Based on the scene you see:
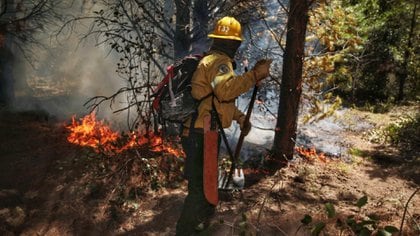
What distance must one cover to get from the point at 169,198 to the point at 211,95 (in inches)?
92.3

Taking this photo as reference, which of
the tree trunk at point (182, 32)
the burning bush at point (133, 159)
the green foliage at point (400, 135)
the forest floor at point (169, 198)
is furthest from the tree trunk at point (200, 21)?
the green foliage at point (400, 135)

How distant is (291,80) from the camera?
6113 mm

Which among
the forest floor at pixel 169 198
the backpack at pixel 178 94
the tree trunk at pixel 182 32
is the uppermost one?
the tree trunk at pixel 182 32

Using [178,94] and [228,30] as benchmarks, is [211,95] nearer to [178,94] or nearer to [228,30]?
[178,94]

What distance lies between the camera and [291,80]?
20.1 ft

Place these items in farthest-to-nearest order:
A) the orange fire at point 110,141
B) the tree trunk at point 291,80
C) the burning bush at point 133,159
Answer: the orange fire at point 110,141
the burning bush at point 133,159
the tree trunk at point 291,80

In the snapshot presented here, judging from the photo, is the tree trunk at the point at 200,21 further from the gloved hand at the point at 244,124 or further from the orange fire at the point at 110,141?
the gloved hand at the point at 244,124

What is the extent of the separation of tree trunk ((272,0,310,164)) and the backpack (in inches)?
87.8

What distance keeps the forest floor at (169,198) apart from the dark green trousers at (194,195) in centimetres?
38

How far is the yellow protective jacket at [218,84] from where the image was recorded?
3924mm

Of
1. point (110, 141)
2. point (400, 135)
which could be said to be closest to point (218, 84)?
point (110, 141)

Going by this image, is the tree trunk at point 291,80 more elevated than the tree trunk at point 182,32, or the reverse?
the tree trunk at point 182,32

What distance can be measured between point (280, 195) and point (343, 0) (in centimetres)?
1125

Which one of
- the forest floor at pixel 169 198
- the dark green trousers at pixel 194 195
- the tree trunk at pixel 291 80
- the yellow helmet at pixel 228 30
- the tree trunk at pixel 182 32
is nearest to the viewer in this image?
the yellow helmet at pixel 228 30
